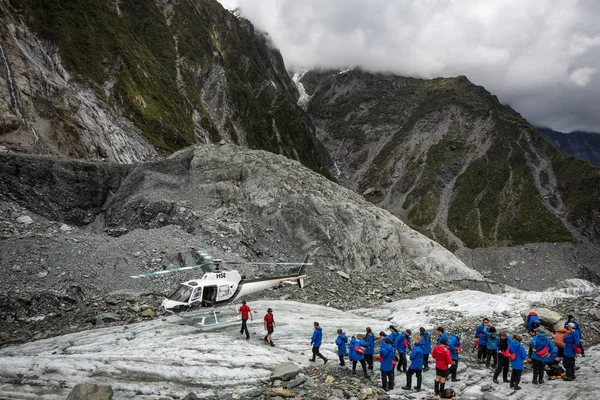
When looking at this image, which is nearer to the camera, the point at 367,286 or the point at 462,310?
the point at 462,310

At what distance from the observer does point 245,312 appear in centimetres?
1606

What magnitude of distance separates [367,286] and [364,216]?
13.1 meters

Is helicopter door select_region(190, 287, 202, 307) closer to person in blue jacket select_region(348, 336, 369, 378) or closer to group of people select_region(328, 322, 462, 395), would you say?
group of people select_region(328, 322, 462, 395)

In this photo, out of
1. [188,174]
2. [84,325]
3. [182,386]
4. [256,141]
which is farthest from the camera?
[256,141]

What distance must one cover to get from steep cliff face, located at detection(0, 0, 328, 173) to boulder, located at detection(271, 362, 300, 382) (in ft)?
131

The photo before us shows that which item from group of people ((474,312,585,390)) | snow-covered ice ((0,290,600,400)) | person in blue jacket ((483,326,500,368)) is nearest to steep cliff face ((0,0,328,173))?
snow-covered ice ((0,290,600,400))

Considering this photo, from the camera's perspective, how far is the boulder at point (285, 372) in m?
12.4

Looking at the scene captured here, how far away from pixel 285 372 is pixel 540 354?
851 cm

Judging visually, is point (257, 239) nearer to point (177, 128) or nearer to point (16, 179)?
point (16, 179)

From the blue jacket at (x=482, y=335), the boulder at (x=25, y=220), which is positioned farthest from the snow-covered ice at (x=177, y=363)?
the boulder at (x=25, y=220)

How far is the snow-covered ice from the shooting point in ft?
36.6

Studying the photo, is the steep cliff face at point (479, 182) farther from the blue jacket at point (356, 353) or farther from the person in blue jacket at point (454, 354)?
the blue jacket at point (356, 353)

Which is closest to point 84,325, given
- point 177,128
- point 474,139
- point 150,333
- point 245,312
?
point 150,333

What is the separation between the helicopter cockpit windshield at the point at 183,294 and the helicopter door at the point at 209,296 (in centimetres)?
77
